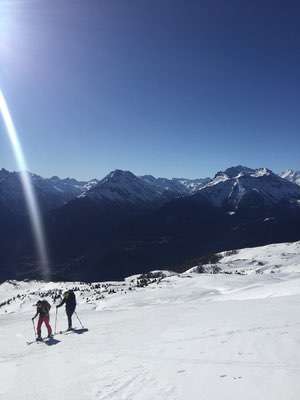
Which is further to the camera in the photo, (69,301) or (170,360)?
(69,301)

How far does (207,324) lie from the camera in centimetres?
1778

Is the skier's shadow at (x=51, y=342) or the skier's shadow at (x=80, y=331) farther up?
the skier's shadow at (x=80, y=331)

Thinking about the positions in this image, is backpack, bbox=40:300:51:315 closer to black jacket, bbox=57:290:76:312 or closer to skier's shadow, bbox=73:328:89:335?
black jacket, bbox=57:290:76:312

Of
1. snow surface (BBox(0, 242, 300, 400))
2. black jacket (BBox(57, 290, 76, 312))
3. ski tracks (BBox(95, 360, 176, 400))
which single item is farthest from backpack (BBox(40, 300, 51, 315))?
ski tracks (BBox(95, 360, 176, 400))

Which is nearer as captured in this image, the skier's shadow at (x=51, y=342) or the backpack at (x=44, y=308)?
the skier's shadow at (x=51, y=342)

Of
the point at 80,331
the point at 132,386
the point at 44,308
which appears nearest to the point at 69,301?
the point at 44,308

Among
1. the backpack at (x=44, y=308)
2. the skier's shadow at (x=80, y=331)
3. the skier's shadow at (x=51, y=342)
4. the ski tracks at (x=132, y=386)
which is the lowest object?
the ski tracks at (x=132, y=386)

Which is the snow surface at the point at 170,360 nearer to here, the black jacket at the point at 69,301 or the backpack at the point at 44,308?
the backpack at the point at 44,308

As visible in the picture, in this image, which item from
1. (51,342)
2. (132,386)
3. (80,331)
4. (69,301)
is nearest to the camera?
(132,386)

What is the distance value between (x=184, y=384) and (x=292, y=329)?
233 inches

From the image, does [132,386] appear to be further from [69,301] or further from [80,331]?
[69,301]

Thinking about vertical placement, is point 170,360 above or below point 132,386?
above

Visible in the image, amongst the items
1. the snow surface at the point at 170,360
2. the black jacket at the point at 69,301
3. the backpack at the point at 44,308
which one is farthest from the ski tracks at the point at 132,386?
the black jacket at the point at 69,301

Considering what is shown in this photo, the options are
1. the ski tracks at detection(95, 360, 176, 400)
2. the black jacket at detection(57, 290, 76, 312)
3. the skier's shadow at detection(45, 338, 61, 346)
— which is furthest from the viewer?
the black jacket at detection(57, 290, 76, 312)
